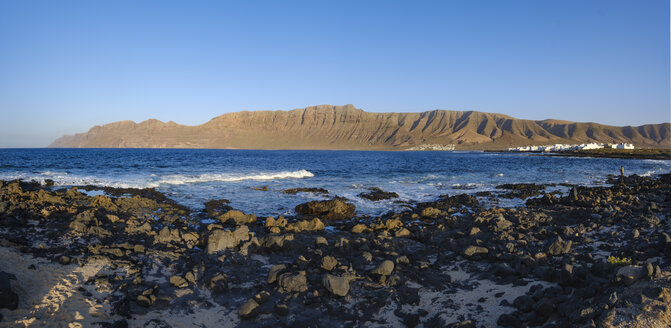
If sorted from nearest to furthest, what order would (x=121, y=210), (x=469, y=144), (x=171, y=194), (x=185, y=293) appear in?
(x=185, y=293) → (x=121, y=210) → (x=171, y=194) → (x=469, y=144)

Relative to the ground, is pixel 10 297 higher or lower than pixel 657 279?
lower

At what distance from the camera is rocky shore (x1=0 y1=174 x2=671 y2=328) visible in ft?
16.2

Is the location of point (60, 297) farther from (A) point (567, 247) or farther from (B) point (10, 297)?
(A) point (567, 247)

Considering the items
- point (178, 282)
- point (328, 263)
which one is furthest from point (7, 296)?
point (328, 263)

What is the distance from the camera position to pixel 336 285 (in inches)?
240

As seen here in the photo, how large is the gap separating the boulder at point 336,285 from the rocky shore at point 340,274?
0.02 metres

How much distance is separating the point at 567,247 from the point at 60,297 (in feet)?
30.6

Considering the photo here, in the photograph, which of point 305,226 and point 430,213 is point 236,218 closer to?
point 305,226

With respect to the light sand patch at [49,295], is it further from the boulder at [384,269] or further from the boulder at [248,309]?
the boulder at [384,269]

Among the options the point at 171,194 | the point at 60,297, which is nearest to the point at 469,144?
the point at 171,194

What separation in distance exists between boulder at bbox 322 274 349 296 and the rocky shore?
2 cm

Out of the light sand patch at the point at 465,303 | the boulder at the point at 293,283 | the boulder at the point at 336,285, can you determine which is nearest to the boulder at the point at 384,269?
the light sand patch at the point at 465,303

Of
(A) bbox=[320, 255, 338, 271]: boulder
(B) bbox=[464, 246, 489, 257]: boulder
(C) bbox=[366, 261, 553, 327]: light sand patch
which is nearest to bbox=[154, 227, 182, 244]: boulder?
(A) bbox=[320, 255, 338, 271]: boulder

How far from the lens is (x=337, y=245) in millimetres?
8820
